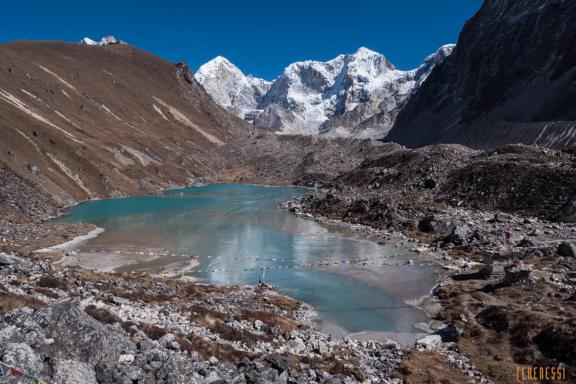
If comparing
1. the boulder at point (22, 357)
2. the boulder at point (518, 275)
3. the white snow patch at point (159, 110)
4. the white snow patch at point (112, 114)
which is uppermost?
the white snow patch at point (159, 110)

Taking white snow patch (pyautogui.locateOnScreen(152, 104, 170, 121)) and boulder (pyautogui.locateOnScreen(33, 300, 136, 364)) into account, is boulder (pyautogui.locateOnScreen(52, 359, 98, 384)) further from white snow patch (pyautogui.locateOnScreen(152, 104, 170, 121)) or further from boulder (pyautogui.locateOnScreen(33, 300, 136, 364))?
white snow patch (pyautogui.locateOnScreen(152, 104, 170, 121))

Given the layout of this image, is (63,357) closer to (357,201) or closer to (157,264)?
(157,264)

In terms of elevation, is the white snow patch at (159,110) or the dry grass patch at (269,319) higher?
the white snow patch at (159,110)

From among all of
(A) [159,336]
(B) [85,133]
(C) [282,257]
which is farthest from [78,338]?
(B) [85,133]

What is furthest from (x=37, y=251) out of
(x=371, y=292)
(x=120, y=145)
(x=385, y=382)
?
(x=120, y=145)

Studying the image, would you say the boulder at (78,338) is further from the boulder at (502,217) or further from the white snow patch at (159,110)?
the white snow patch at (159,110)

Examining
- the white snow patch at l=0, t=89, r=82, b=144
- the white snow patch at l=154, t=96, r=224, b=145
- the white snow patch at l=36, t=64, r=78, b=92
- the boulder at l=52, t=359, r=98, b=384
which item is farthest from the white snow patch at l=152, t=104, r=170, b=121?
the boulder at l=52, t=359, r=98, b=384

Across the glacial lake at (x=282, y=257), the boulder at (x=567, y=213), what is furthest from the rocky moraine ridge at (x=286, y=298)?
the glacial lake at (x=282, y=257)

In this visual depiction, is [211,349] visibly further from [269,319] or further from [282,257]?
[282,257]
